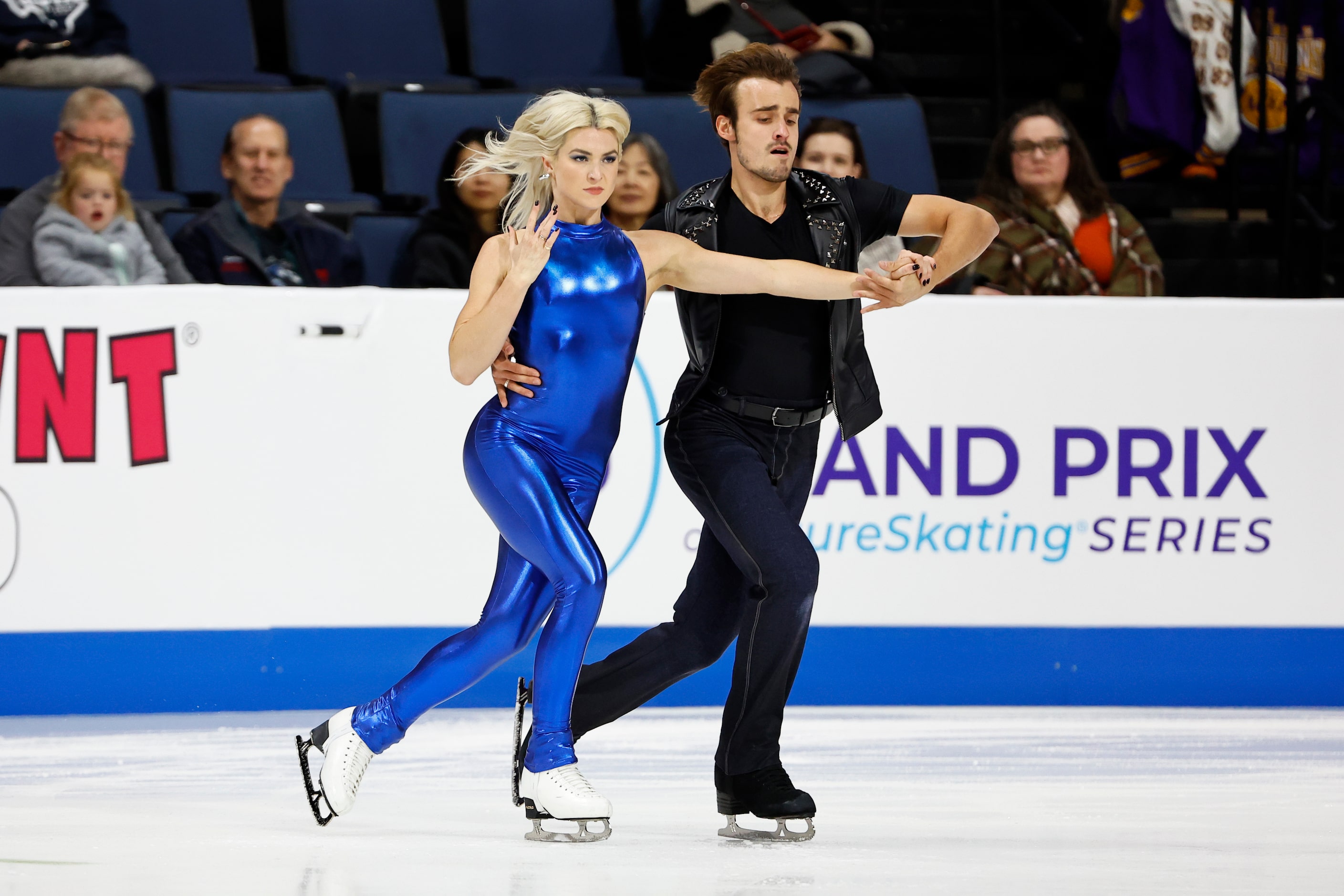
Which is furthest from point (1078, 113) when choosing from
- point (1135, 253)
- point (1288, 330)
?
point (1288, 330)

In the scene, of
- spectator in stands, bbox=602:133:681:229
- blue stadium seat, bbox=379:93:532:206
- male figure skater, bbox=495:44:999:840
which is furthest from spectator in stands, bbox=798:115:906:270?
male figure skater, bbox=495:44:999:840

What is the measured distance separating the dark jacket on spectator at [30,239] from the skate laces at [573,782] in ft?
8.85

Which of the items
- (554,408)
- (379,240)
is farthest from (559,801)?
(379,240)

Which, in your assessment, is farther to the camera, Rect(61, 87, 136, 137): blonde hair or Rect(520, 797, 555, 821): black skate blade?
Rect(61, 87, 136, 137): blonde hair

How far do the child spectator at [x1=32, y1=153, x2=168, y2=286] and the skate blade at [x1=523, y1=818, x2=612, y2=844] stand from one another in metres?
2.60

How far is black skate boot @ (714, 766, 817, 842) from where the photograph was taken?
128 inches

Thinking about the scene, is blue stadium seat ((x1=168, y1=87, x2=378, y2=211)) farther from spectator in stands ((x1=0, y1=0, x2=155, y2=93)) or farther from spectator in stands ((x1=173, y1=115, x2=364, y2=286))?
spectator in stands ((x1=173, y1=115, x2=364, y2=286))

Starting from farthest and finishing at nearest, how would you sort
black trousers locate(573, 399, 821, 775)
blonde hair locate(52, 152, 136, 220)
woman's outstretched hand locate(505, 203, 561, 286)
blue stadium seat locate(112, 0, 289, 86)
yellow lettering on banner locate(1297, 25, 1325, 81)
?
yellow lettering on banner locate(1297, 25, 1325, 81)
blue stadium seat locate(112, 0, 289, 86)
blonde hair locate(52, 152, 136, 220)
black trousers locate(573, 399, 821, 775)
woman's outstretched hand locate(505, 203, 561, 286)

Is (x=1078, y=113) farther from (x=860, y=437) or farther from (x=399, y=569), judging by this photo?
(x=399, y=569)

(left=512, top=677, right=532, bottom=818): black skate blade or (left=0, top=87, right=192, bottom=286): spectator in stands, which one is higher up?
(left=0, top=87, right=192, bottom=286): spectator in stands

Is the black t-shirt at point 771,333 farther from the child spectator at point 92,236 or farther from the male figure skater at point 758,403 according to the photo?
the child spectator at point 92,236

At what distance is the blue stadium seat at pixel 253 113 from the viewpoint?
249 inches

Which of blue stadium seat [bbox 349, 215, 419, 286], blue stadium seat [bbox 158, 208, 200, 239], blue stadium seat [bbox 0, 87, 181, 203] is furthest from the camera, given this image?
blue stadium seat [bbox 0, 87, 181, 203]

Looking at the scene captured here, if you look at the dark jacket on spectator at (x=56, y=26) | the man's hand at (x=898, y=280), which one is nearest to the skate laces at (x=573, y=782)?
the man's hand at (x=898, y=280)
